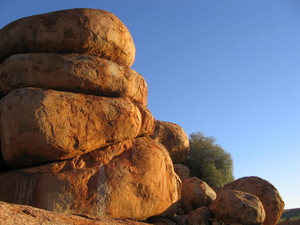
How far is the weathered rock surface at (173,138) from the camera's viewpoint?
1934 centimetres

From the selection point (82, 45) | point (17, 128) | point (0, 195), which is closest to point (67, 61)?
point (82, 45)

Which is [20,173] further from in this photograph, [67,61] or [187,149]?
[187,149]

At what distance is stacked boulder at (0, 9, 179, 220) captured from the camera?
1016 centimetres

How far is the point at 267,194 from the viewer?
15.8m

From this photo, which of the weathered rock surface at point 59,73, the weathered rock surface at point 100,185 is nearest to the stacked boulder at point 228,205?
the weathered rock surface at point 100,185

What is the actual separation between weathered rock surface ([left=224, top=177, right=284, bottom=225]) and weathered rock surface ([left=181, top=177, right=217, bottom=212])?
7.25ft

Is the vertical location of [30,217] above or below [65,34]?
below

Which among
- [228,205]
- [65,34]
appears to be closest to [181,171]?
[228,205]

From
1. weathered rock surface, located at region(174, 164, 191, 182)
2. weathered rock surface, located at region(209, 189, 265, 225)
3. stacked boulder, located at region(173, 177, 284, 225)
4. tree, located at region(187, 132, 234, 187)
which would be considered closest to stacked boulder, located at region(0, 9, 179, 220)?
stacked boulder, located at region(173, 177, 284, 225)

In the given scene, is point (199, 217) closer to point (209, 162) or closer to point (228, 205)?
point (228, 205)

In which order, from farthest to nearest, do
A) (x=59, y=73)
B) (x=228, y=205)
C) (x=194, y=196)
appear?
(x=194, y=196), (x=228, y=205), (x=59, y=73)

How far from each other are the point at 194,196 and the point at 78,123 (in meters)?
6.49

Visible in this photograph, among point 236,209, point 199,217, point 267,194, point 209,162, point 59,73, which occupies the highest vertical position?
point 59,73

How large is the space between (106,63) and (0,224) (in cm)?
832
